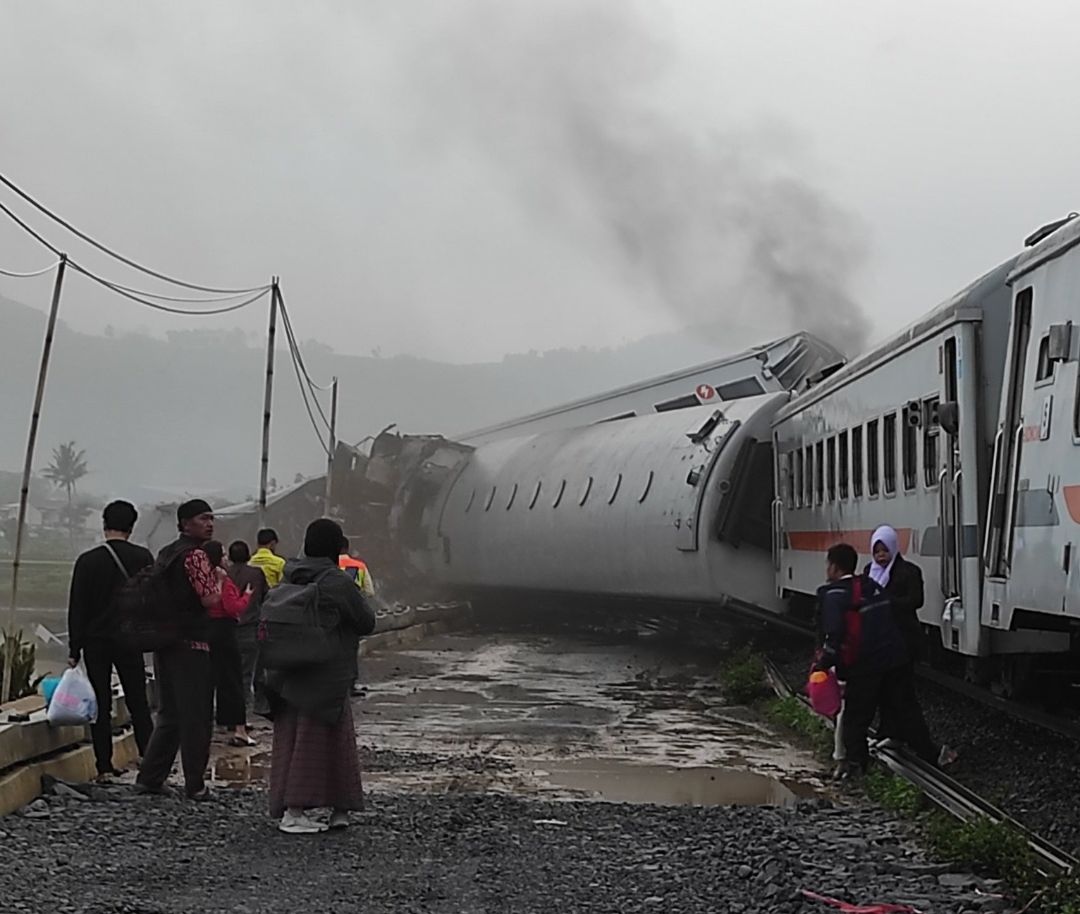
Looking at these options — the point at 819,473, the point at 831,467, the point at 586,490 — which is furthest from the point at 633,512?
the point at 831,467

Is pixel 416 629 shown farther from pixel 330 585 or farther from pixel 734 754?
pixel 330 585

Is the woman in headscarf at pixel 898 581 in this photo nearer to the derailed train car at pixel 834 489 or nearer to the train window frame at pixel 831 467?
the derailed train car at pixel 834 489

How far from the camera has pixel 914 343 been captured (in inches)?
426

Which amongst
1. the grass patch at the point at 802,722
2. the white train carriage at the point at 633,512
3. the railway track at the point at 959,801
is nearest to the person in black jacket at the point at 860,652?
the railway track at the point at 959,801

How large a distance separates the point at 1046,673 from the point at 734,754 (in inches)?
86.8

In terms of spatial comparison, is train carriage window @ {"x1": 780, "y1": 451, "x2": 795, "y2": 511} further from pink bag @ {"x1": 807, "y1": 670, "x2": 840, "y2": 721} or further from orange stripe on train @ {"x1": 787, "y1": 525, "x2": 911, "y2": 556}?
pink bag @ {"x1": 807, "y1": 670, "x2": 840, "y2": 721}

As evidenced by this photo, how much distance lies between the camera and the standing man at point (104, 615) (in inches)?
345

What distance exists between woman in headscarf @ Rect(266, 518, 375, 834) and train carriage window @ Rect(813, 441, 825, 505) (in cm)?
801

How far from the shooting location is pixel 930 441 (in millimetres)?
10227

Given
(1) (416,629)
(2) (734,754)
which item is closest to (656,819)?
(2) (734,754)

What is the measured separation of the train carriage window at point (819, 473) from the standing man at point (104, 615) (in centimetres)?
767

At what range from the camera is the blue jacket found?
9.32 m

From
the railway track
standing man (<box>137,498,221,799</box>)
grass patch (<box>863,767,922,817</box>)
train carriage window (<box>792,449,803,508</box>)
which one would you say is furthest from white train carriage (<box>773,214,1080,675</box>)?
standing man (<box>137,498,221,799</box>)

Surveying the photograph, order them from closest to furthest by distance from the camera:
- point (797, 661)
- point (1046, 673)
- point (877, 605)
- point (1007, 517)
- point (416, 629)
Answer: point (1007, 517)
point (877, 605)
point (1046, 673)
point (797, 661)
point (416, 629)
